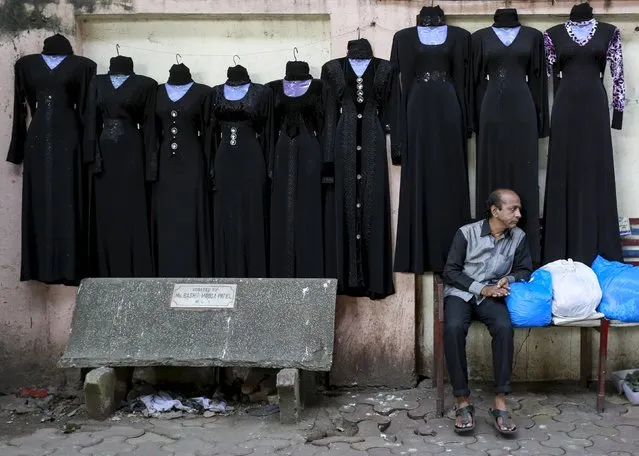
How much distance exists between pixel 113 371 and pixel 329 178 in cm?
176

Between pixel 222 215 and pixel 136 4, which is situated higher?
pixel 136 4

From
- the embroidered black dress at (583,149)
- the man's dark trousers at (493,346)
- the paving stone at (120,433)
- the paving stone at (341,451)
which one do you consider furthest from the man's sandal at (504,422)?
the paving stone at (120,433)

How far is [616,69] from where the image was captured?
191 inches

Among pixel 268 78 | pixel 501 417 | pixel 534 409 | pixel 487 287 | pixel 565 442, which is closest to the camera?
pixel 565 442

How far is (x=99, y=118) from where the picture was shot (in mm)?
4961

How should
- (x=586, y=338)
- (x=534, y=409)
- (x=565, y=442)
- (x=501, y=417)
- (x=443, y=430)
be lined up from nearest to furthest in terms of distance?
(x=565, y=442)
(x=501, y=417)
(x=443, y=430)
(x=534, y=409)
(x=586, y=338)

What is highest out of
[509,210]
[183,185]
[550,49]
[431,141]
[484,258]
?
[550,49]

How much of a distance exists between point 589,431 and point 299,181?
224 centimetres

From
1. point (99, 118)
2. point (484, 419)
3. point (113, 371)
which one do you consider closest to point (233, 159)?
point (99, 118)

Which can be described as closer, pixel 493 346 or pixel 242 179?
pixel 493 346

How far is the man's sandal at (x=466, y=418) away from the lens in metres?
4.22

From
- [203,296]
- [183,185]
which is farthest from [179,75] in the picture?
[203,296]

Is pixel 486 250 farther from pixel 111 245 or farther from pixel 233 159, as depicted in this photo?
pixel 111 245

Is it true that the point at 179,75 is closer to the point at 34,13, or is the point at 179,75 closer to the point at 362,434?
the point at 34,13
